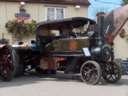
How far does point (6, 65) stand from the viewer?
54.5 ft

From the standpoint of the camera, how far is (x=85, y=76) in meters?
15.6

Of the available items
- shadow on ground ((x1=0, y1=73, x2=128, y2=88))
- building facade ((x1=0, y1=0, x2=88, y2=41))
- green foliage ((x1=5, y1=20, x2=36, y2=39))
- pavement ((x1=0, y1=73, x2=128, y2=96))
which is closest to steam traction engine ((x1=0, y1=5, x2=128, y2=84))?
shadow on ground ((x1=0, y1=73, x2=128, y2=88))

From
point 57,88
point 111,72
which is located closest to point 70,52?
point 111,72

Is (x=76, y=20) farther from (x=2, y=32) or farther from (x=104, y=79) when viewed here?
(x=2, y=32)

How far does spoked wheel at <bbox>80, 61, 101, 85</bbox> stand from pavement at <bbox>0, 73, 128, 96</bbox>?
0.22 metres

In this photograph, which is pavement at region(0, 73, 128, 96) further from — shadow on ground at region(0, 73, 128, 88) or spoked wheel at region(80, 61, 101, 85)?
spoked wheel at region(80, 61, 101, 85)

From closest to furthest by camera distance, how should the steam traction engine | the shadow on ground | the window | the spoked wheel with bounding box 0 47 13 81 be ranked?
1. the shadow on ground
2. the steam traction engine
3. the spoked wheel with bounding box 0 47 13 81
4. the window

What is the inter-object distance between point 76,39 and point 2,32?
10.6 m

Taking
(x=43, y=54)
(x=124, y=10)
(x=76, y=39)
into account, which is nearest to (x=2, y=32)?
(x=43, y=54)

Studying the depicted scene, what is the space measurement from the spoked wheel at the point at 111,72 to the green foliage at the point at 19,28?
10393 mm

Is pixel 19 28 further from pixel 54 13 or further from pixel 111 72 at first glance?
pixel 111 72

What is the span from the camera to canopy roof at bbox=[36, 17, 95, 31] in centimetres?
1684

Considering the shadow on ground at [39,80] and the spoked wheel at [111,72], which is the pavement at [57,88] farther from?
the spoked wheel at [111,72]

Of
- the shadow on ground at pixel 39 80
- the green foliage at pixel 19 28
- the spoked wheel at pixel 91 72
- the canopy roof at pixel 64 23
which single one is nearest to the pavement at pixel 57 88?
the shadow on ground at pixel 39 80
